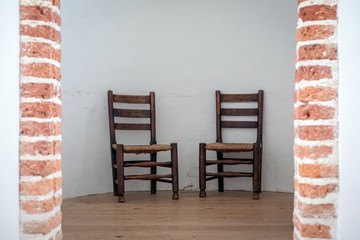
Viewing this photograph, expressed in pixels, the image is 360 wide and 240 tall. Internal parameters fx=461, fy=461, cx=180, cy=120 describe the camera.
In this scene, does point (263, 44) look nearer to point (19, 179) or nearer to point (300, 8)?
point (300, 8)

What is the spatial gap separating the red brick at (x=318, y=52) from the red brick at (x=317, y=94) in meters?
0.12

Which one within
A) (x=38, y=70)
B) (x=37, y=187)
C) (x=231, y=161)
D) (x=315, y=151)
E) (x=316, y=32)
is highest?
(x=316, y=32)

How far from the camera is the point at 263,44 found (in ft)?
13.3

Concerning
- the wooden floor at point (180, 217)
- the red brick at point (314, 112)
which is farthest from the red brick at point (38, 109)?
the red brick at point (314, 112)

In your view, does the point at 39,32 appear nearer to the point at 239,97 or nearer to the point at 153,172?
the point at 153,172

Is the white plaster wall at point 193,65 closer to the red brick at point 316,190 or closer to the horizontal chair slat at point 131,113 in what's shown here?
the horizontal chair slat at point 131,113

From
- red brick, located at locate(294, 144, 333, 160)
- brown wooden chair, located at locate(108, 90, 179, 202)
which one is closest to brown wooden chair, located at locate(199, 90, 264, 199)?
brown wooden chair, located at locate(108, 90, 179, 202)

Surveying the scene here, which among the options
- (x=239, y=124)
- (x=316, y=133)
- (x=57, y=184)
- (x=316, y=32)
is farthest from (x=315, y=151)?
(x=239, y=124)

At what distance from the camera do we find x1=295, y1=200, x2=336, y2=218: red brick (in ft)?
5.96

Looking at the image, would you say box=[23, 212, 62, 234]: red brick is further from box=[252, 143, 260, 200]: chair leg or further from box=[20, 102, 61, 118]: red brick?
box=[252, 143, 260, 200]: chair leg

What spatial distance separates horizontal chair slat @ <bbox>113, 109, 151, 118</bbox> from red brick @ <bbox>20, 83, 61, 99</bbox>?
74.3 inches

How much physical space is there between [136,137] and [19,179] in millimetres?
2199
